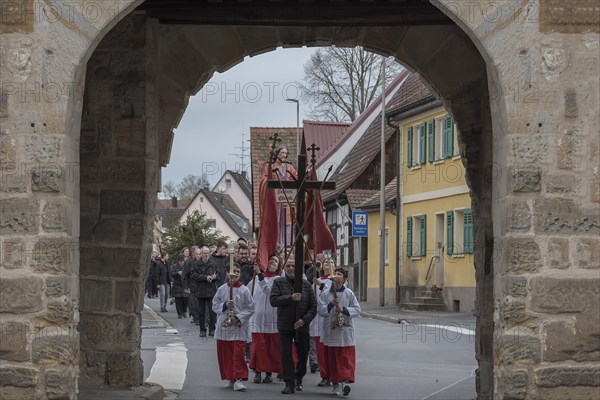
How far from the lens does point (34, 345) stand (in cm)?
898

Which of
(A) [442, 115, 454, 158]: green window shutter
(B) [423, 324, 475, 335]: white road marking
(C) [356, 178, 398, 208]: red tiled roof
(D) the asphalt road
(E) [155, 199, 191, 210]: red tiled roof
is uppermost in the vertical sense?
(E) [155, 199, 191, 210]: red tiled roof

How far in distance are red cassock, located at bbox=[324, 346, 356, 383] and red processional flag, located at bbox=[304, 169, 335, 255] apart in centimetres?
144

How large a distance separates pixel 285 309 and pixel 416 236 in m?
24.5

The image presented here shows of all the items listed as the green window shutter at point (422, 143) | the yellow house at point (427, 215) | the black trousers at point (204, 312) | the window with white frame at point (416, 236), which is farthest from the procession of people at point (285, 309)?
the green window shutter at point (422, 143)

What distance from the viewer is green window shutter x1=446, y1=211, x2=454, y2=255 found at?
3678cm

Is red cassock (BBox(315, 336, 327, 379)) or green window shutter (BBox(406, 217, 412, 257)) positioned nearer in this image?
red cassock (BBox(315, 336, 327, 379))

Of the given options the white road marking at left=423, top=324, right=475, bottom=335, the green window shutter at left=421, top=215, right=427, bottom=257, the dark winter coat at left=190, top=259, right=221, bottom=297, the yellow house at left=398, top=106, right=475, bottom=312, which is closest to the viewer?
the dark winter coat at left=190, top=259, right=221, bottom=297

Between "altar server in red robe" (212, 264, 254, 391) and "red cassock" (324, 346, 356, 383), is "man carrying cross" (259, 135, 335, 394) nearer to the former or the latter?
"red cassock" (324, 346, 356, 383)

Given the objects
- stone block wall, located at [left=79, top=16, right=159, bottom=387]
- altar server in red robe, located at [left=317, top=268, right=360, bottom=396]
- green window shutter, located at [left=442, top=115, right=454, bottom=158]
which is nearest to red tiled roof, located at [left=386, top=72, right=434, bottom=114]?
green window shutter, located at [left=442, top=115, right=454, bottom=158]

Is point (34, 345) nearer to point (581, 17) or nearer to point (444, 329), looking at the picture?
point (581, 17)

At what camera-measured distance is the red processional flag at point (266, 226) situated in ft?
54.8

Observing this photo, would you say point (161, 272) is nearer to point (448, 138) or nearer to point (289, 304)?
point (448, 138)

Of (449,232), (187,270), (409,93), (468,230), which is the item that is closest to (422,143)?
(409,93)

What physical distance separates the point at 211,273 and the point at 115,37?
1144cm
